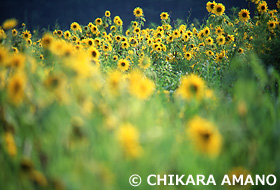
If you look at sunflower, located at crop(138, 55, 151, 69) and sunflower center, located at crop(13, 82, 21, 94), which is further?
sunflower, located at crop(138, 55, 151, 69)

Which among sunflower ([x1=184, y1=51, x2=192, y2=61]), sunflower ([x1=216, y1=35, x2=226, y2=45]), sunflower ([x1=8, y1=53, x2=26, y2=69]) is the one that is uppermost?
sunflower ([x1=216, y1=35, x2=226, y2=45])

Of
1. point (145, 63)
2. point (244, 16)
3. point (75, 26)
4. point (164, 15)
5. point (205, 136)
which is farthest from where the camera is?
point (164, 15)

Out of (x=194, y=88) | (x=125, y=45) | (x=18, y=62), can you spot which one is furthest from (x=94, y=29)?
(x=194, y=88)

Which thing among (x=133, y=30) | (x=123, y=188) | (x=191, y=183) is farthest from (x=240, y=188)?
(x=133, y=30)

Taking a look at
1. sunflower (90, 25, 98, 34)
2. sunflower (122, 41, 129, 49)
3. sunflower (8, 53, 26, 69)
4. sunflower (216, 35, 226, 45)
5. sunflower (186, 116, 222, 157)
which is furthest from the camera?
sunflower (90, 25, 98, 34)

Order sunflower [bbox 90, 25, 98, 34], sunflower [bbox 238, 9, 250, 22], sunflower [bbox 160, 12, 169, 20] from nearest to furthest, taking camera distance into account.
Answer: sunflower [bbox 238, 9, 250, 22]
sunflower [bbox 90, 25, 98, 34]
sunflower [bbox 160, 12, 169, 20]

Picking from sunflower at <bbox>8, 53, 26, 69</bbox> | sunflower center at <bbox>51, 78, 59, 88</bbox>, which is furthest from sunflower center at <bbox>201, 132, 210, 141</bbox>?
A: sunflower at <bbox>8, 53, 26, 69</bbox>

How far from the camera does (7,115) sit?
27.9 inches

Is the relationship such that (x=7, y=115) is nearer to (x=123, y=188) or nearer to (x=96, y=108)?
(x=96, y=108)

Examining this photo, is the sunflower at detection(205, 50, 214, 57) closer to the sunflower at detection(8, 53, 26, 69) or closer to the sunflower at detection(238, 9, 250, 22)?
the sunflower at detection(238, 9, 250, 22)

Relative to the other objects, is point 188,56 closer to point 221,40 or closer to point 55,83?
point 221,40

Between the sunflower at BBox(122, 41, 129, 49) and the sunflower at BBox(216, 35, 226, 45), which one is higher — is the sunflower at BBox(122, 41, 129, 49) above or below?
above

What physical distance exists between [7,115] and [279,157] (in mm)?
793

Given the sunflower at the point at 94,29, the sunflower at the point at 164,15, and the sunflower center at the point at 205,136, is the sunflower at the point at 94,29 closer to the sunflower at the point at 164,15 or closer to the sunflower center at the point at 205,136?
the sunflower at the point at 164,15
